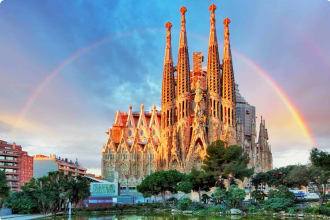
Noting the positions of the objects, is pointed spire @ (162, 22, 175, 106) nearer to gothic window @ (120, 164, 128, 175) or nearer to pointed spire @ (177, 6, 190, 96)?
pointed spire @ (177, 6, 190, 96)

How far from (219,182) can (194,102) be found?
33.0 m

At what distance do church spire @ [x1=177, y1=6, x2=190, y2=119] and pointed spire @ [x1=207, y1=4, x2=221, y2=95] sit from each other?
4451 mm

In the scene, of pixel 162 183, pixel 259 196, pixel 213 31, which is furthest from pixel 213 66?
pixel 259 196

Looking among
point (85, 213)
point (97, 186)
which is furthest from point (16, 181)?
point (85, 213)

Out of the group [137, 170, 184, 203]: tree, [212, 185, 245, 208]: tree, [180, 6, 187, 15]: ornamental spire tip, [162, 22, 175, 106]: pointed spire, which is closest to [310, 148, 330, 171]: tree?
[212, 185, 245, 208]: tree

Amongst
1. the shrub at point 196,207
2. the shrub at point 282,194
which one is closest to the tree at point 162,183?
the shrub at point 196,207

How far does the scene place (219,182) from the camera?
52.5 meters

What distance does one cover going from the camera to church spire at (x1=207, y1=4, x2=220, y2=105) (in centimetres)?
7806

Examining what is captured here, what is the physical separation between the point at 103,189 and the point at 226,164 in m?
17.9

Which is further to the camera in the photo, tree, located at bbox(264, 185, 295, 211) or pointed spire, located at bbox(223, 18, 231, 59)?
pointed spire, located at bbox(223, 18, 231, 59)

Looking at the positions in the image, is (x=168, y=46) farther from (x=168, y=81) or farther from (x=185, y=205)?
(x=185, y=205)

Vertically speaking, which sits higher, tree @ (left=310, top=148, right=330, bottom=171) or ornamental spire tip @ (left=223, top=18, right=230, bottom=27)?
ornamental spire tip @ (left=223, top=18, right=230, bottom=27)

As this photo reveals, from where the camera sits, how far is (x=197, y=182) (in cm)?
5303

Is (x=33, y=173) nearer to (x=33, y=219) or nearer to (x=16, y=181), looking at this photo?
(x=16, y=181)
